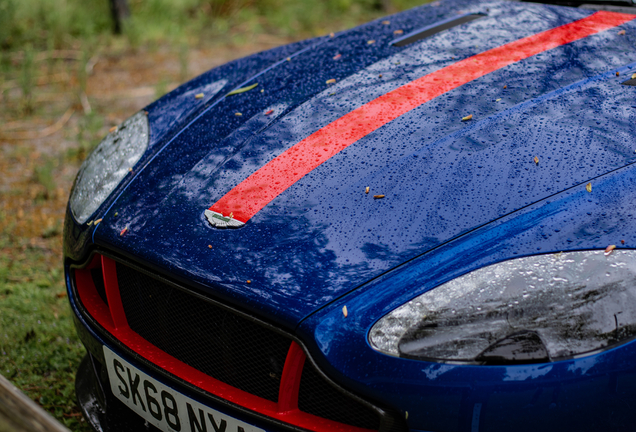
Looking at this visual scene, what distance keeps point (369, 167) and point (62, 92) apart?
4.38 meters

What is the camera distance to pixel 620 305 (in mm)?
1193

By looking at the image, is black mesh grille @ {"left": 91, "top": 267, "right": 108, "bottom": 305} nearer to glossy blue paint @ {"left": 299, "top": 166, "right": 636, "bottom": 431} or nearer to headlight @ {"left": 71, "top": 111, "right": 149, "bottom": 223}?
headlight @ {"left": 71, "top": 111, "right": 149, "bottom": 223}

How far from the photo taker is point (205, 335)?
1.41 metres

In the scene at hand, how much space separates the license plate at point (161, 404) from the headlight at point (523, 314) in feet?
1.40

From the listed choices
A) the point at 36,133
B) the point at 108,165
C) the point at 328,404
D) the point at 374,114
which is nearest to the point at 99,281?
the point at 108,165

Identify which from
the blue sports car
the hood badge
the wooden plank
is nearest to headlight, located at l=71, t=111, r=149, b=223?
the blue sports car

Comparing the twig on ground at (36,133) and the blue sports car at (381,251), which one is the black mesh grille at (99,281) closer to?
the blue sports car at (381,251)

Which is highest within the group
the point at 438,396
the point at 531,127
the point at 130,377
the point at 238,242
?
the point at 531,127

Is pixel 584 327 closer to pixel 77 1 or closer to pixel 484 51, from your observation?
pixel 484 51

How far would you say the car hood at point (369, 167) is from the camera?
1333 millimetres

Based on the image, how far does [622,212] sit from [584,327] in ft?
1.00

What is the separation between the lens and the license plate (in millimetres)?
1333

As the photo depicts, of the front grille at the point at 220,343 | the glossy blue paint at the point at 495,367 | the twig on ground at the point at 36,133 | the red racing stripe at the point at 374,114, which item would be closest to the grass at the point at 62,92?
the twig on ground at the point at 36,133

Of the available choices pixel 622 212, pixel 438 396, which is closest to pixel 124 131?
pixel 438 396
